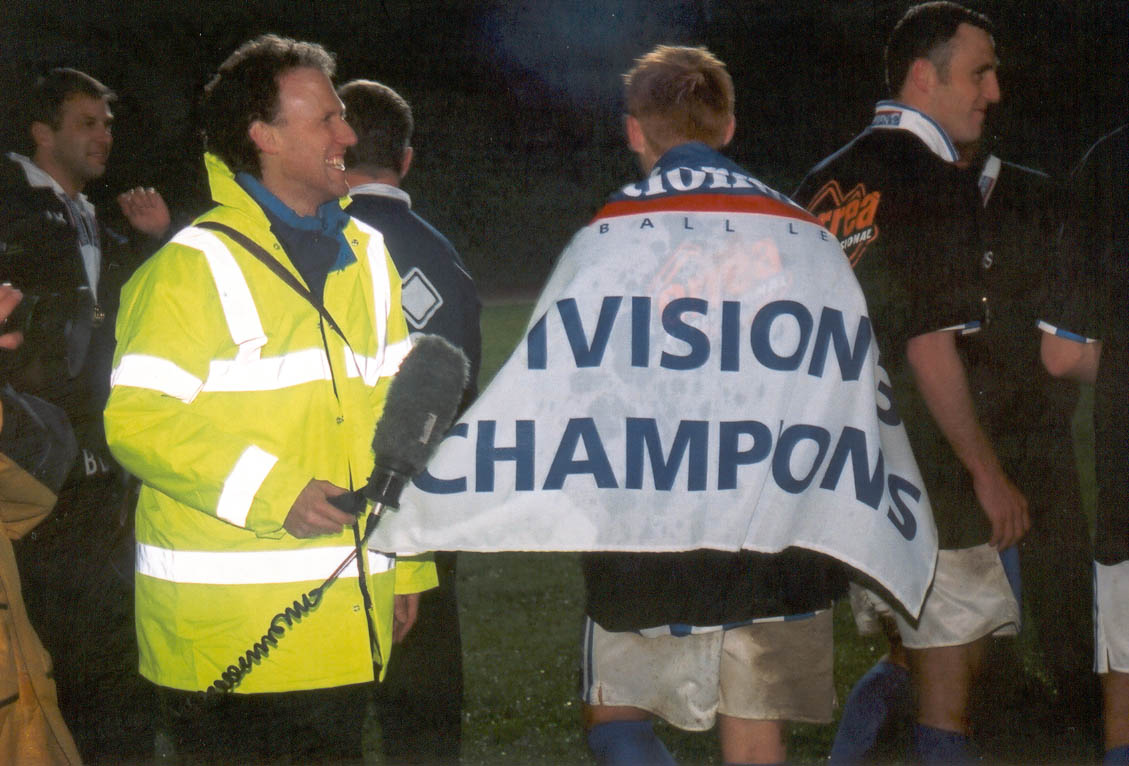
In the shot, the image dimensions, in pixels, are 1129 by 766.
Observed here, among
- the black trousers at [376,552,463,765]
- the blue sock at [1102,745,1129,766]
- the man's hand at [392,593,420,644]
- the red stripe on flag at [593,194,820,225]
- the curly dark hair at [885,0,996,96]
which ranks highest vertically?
the curly dark hair at [885,0,996,96]

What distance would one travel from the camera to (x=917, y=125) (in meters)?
3.05

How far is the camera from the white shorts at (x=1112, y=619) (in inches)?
99.4

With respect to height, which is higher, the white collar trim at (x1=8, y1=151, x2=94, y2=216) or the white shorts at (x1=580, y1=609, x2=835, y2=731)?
the white collar trim at (x1=8, y1=151, x2=94, y2=216)

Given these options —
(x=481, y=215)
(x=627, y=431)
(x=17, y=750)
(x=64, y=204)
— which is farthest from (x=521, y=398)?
(x=481, y=215)

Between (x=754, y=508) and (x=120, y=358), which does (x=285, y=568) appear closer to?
(x=120, y=358)

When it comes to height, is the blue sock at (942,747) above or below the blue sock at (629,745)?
below

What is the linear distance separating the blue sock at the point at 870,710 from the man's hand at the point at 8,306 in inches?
89.6

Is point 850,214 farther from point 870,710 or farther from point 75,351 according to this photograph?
point 75,351

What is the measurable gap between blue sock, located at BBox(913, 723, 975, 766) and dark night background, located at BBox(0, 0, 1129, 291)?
299cm

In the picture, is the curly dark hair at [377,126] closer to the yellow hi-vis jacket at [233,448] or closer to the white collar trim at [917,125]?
the yellow hi-vis jacket at [233,448]

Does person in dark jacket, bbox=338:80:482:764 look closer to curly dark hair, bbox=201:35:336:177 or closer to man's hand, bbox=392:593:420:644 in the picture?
man's hand, bbox=392:593:420:644

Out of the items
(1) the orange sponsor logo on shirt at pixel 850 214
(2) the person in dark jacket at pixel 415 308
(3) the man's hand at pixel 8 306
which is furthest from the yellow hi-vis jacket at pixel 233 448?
(1) the orange sponsor logo on shirt at pixel 850 214

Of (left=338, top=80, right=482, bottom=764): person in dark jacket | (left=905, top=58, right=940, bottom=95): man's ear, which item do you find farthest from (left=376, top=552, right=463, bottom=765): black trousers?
(left=905, top=58, right=940, bottom=95): man's ear

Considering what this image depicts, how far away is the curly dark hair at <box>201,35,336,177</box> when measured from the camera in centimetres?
241
